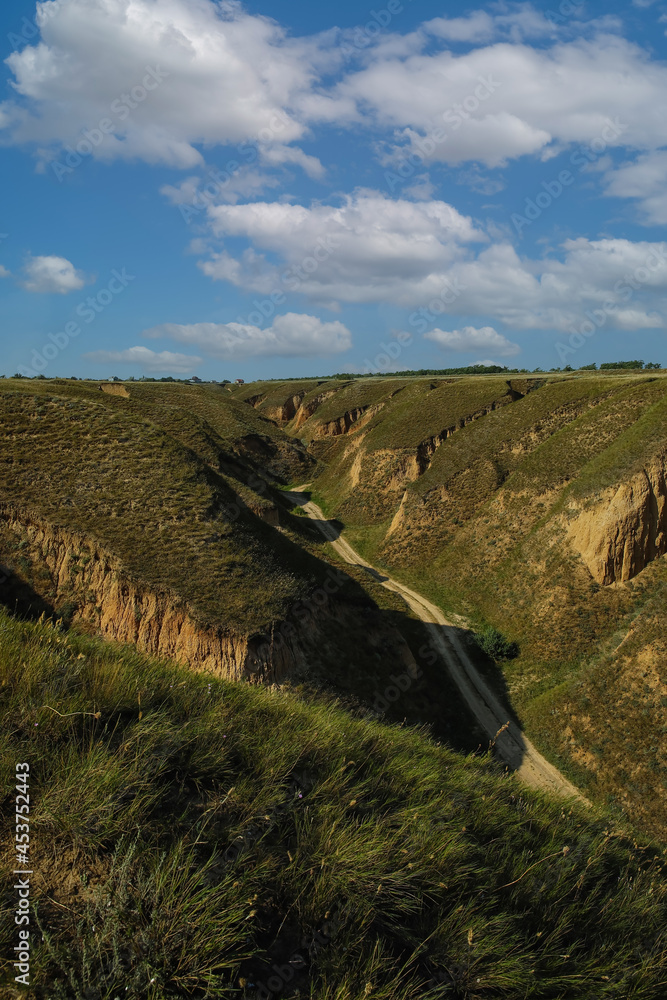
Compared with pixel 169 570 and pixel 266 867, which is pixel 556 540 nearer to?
pixel 169 570

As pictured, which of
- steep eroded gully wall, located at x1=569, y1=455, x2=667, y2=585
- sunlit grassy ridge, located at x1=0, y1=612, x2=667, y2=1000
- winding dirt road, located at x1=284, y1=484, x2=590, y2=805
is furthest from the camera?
steep eroded gully wall, located at x1=569, y1=455, x2=667, y2=585

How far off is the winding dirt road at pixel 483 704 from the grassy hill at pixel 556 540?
2.93 ft

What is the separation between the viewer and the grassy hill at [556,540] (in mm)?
21750

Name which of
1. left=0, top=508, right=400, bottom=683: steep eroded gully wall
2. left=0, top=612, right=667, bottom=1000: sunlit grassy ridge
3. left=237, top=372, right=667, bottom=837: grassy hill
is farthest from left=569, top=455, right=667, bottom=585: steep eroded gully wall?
left=0, top=612, right=667, bottom=1000: sunlit grassy ridge

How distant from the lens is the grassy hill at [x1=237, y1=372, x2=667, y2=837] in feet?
71.4

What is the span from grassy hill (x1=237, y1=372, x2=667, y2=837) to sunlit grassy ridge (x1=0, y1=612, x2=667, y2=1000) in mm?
13829

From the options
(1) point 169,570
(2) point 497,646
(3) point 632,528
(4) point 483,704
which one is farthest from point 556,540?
(1) point 169,570

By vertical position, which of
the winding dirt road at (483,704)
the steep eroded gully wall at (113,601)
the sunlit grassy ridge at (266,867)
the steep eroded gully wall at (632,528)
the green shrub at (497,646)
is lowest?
the winding dirt road at (483,704)

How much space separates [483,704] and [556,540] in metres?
11.9

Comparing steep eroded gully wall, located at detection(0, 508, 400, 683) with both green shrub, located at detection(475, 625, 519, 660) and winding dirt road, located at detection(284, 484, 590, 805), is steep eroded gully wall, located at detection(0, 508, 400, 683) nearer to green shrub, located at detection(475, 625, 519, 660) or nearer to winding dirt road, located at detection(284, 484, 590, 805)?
winding dirt road, located at detection(284, 484, 590, 805)

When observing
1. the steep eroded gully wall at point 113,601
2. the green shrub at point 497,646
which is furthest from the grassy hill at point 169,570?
the green shrub at point 497,646

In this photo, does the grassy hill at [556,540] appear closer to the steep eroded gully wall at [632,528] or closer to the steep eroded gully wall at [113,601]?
the steep eroded gully wall at [632,528]

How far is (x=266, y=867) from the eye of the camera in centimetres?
396

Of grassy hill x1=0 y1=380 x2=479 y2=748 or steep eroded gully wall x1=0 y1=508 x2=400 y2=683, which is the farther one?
grassy hill x1=0 y1=380 x2=479 y2=748
